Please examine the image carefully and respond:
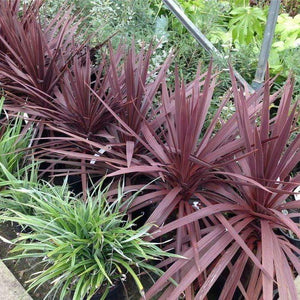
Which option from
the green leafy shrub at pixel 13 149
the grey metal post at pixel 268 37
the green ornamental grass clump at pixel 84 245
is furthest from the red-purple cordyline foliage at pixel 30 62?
the grey metal post at pixel 268 37

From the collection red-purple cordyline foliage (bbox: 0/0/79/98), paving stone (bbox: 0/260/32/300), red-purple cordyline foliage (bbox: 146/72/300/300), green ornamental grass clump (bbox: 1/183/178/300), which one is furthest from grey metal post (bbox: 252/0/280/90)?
paving stone (bbox: 0/260/32/300)

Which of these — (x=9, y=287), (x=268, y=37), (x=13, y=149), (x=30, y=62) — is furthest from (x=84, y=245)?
(x=268, y=37)

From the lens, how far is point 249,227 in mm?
1656

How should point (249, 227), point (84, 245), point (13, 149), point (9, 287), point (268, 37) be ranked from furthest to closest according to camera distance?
point (268, 37)
point (13, 149)
point (9, 287)
point (249, 227)
point (84, 245)

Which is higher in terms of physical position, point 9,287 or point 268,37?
point 268,37

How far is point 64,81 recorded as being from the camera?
222 centimetres

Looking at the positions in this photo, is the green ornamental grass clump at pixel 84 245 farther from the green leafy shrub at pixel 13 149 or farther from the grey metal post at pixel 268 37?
the grey metal post at pixel 268 37

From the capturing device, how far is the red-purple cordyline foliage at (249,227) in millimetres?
1438

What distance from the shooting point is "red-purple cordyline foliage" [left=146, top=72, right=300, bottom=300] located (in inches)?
56.6

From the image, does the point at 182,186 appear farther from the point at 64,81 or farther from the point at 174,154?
the point at 64,81

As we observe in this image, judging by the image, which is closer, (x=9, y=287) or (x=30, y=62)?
(x=9, y=287)

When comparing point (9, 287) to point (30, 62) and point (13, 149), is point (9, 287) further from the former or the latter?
point (30, 62)

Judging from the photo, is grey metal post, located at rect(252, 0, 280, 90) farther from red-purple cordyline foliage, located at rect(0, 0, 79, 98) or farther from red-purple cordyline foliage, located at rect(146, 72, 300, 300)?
red-purple cordyline foliage, located at rect(0, 0, 79, 98)

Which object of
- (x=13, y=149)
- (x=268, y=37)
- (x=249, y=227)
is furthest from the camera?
(x=268, y=37)
